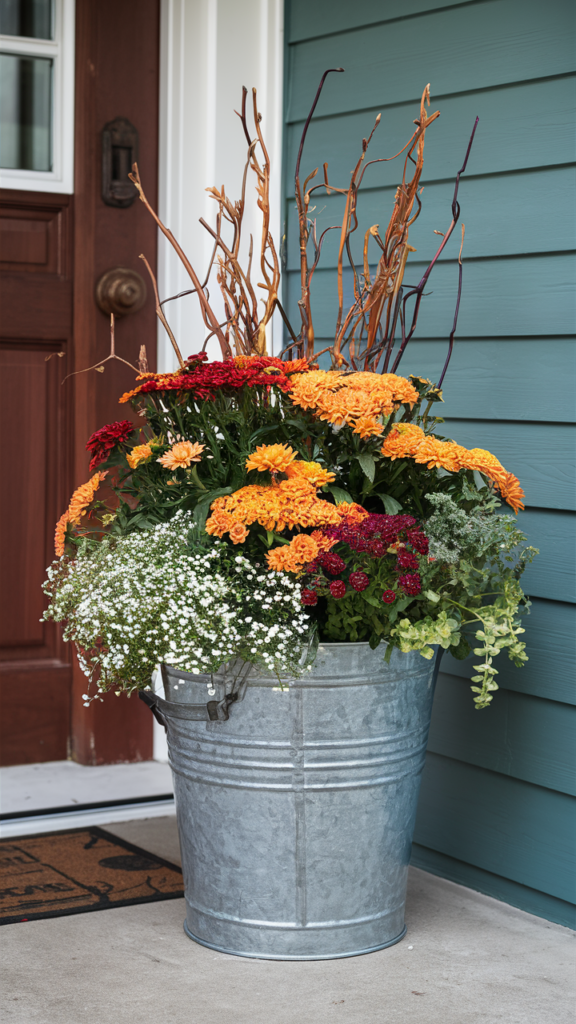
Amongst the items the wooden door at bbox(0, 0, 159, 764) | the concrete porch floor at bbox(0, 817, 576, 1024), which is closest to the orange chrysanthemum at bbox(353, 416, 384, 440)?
the concrete porch floor at bbox(0, 817, 576, 1024)

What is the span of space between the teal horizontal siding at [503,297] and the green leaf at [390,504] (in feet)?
1.52

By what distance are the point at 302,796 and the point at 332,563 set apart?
0.37 metres

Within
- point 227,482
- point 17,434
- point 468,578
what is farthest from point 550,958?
point 17,434

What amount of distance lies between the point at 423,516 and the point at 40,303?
4.21ft

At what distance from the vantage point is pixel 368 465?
1.73 m

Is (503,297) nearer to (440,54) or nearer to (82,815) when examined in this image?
(440,54)

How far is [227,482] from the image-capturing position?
1.79m

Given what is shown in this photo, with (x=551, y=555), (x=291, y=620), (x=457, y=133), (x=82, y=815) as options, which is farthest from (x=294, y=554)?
(x=82, y=815)

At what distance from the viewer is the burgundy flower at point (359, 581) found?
1632 millimetres

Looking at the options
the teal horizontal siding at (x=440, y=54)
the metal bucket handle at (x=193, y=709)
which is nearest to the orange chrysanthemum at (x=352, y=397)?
the metal bucket handle at (x=193, y=709)

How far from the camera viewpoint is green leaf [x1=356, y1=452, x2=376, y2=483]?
1.73 metres

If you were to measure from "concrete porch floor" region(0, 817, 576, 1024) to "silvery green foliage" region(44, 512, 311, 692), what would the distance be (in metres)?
0.44

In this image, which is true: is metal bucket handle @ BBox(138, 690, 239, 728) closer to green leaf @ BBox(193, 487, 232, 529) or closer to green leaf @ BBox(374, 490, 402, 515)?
green leaf @ BBox(193, 487, 232, 529)

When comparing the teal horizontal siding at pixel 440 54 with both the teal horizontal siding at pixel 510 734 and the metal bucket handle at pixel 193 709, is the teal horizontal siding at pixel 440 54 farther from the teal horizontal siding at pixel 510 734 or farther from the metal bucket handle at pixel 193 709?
Answer: the metal bucket handle at pixel 193 709
